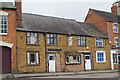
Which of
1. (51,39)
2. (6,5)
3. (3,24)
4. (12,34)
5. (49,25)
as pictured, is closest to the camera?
(3,24)

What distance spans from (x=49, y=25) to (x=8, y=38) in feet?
24.4

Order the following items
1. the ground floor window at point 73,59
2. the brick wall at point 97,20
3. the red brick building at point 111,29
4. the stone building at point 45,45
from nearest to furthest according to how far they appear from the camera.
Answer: the stone building at point 45,45
the ground floor window at point 73,59
the red brick building at point 111,29
the brick wall at point 97,20

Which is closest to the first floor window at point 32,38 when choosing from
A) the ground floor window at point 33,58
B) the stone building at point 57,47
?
the stone building at point 57,47

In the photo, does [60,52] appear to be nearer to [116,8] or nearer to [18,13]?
[18,13]

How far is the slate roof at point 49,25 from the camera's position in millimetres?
22984

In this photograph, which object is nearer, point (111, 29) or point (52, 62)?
point (52, 62)

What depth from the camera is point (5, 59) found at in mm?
19594

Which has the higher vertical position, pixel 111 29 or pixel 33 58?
pixel 111 29

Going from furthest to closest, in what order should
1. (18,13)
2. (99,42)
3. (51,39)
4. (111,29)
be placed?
1. (111,29)
2. (99,42)
3. (51,39)
4. (18,13)

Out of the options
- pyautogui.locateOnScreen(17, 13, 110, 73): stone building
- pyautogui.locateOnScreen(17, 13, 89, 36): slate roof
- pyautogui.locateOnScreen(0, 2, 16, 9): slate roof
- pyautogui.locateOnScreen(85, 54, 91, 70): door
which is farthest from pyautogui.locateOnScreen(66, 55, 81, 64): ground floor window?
pyautogui.locateOnScreen(0, 2, 16, 9): slate roof

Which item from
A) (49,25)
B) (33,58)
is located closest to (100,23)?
(49,25)

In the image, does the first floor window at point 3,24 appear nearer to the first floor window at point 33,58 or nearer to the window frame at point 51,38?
the first floor window at point 33,58

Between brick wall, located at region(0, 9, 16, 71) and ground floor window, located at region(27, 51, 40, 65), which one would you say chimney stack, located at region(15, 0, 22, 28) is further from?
ground floor window, located at region(27, 51, 40, 65)

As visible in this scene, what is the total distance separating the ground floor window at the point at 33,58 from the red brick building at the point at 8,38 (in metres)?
2.07
